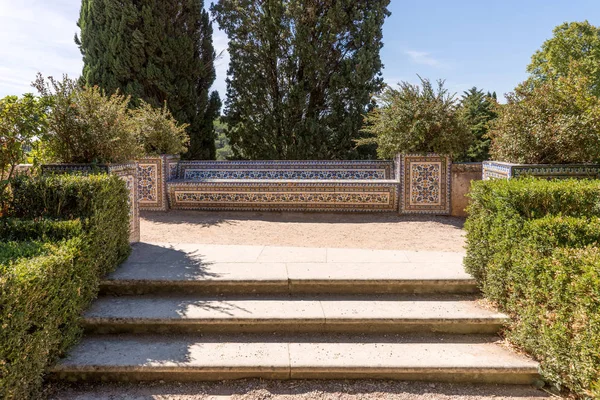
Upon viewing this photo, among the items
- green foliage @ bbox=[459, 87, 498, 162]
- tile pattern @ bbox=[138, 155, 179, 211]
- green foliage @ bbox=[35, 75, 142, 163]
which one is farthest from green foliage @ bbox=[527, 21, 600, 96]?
green foliage @ bbox=[35, 75, 142, 163]

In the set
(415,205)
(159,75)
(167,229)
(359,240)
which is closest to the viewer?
(359,240)

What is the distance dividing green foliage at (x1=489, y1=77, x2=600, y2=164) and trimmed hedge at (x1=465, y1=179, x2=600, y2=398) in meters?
1.99

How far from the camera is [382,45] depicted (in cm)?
1357

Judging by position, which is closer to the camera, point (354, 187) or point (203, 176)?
point (354, 187)

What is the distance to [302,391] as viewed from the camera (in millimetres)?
2732

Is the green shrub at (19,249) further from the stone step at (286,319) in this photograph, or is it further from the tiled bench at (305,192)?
the tiled bench at (305,192)

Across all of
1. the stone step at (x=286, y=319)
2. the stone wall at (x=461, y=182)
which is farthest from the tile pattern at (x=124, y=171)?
the stone wall at (x=461, y=182)

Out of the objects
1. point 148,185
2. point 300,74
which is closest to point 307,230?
point 148,185

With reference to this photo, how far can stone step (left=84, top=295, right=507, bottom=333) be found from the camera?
324 centimetres

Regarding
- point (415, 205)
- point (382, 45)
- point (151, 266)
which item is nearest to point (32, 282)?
point (151, 266)

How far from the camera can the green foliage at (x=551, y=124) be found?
545 centimetres

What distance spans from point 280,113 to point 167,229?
8.29m

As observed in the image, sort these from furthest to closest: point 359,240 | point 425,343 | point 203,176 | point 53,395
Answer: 1. point 203,176
2. point 359,240
3. point 425,343
4. point 53,395

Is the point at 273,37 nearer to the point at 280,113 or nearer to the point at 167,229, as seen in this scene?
the point at 280,113
